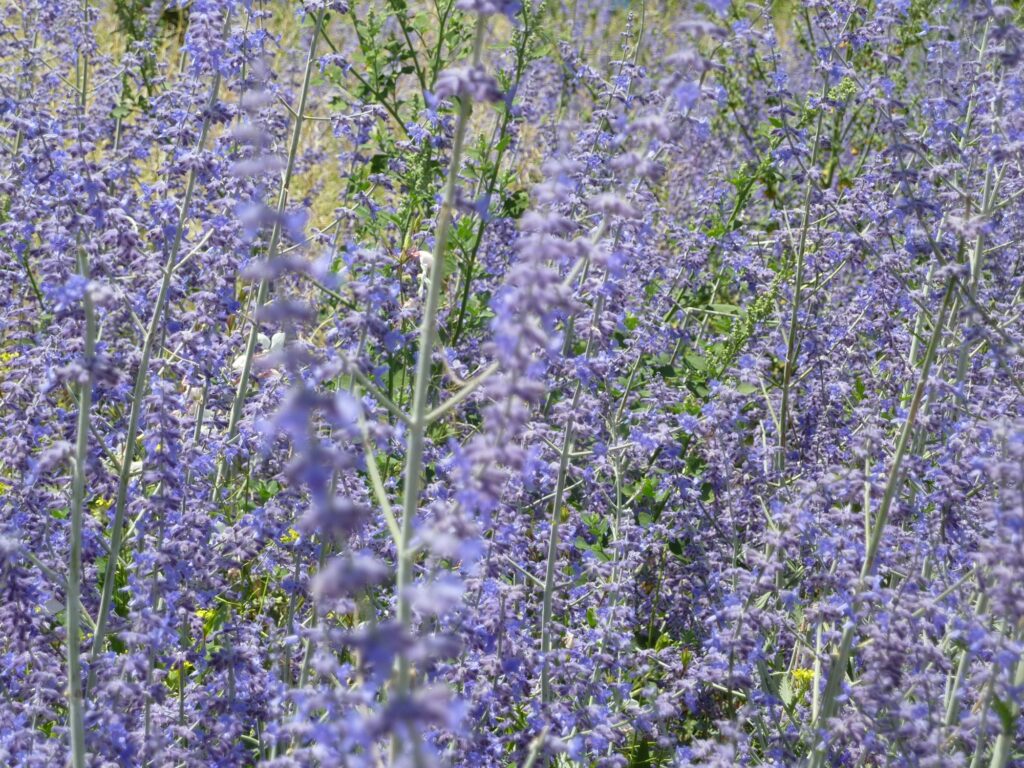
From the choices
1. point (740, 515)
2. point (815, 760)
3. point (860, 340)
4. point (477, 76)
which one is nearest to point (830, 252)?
point (860, 340)

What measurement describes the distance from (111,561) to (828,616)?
1.73 metres

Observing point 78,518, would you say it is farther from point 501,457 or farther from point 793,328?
point 793,328

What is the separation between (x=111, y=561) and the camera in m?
2.87

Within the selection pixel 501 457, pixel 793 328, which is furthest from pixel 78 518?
pixel 793 328

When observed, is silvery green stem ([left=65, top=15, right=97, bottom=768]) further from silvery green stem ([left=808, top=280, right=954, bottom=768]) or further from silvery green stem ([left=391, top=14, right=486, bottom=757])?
silvery green stem ([left=808, top=280, right=954, bottom=768])

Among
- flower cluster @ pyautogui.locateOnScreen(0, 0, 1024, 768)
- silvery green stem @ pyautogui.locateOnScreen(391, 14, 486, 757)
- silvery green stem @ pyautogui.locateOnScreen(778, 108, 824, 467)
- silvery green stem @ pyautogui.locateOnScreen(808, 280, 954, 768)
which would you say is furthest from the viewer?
silvery green stem @ pyautogui.locateOnScreen(778, 108, 824, 467)

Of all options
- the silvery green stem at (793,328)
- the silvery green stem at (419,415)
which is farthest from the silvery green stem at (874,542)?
the silvery green stem at (419,415)

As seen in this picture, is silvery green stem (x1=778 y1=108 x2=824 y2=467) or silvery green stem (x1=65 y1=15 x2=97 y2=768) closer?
silvery green stem (x1=65 y1=15 x2=97 y2=768)

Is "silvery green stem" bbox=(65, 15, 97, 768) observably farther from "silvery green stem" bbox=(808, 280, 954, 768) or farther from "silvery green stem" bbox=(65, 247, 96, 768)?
"silvery green stem" bbox=(808, 280, 954, 768)

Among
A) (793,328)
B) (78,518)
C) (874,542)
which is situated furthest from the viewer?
(793,328)

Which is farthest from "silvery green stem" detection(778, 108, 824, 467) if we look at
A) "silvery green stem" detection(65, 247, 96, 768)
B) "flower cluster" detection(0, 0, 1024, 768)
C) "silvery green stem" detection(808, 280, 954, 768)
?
"silvery green stem" detection(65, 247, 96, 768)

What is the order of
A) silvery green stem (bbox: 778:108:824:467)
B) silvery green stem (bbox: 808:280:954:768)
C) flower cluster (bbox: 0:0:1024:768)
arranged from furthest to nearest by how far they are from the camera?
silvery green stem (bbox: 778:108:824:467)
silvery green stem (bbox: 808:280:954:768)
flower cluster (bbox: 0:0:1024:768)

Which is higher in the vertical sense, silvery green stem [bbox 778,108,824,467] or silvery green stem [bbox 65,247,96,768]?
silvery green stem [bbox 778,108,824,467]

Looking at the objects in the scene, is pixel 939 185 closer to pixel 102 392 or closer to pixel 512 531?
pixel 512 531
